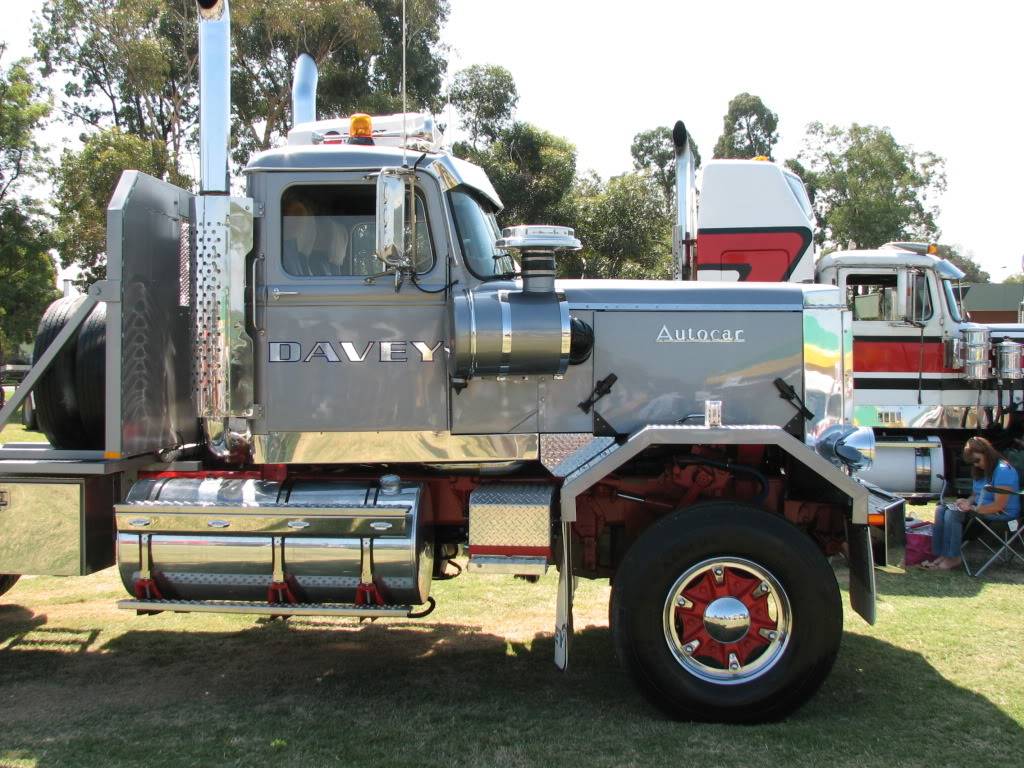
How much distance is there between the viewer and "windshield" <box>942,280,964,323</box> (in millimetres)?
10461

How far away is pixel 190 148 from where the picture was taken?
70.8 ft

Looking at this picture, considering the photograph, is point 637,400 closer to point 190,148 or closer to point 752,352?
point 752,352

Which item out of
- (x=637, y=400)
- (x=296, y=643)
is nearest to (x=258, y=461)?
(x=296, y=643)

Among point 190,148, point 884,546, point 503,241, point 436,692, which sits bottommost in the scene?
point 436,692

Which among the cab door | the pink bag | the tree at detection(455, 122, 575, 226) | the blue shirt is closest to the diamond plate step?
the cab door

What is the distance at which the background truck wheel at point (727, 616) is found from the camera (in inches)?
165

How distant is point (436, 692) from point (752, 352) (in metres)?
2.53

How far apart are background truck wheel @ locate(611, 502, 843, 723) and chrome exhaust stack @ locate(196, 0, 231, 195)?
2.89 meters

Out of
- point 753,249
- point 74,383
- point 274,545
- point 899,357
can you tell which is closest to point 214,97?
point 74,383

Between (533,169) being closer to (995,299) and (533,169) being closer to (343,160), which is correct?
(343,160)

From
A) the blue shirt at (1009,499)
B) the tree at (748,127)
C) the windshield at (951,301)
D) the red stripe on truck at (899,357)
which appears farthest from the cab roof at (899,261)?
the tree at (748,127)

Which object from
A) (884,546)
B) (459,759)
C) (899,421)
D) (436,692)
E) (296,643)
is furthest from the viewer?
(899,421)

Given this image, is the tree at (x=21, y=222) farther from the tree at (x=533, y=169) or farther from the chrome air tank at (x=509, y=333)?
the chrome air tank at (x=509, y=333)

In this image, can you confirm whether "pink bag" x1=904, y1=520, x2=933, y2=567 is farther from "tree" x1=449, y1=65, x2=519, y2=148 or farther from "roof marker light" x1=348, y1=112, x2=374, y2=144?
"tree" x1=449, y1=65, x2=519, y2=148
